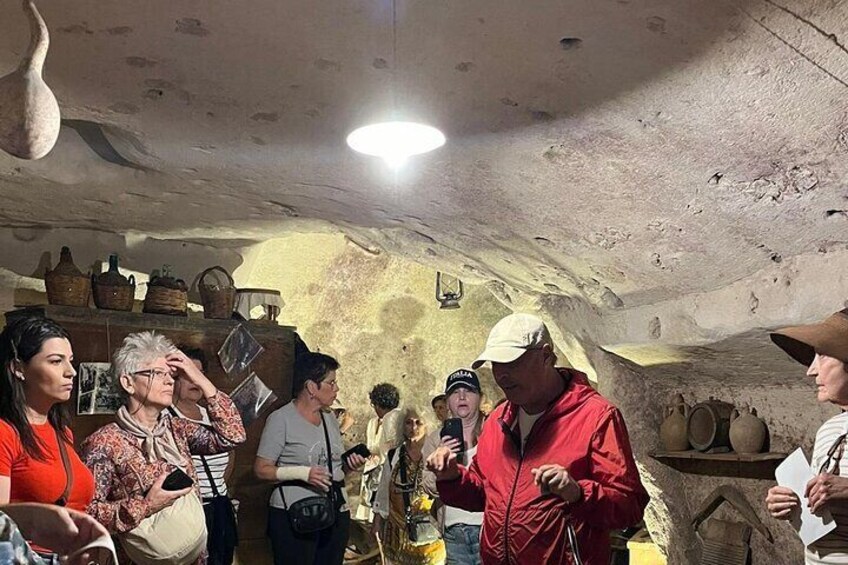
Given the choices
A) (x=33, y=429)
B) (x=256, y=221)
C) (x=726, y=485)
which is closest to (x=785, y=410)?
(x=726, y=485)

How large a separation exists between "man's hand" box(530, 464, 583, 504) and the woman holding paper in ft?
1.81

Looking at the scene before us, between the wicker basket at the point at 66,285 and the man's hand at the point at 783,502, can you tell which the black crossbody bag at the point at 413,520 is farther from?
the man's hand at the point at 783,502

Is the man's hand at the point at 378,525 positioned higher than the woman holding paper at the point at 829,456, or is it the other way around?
the woman holding paper at the point at 829,456

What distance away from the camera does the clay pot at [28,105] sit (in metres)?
1.33

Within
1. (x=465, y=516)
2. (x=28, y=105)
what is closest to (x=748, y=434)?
(x=465, y=516)

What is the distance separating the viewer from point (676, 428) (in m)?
4.04

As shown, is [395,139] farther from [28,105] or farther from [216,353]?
[216,353]

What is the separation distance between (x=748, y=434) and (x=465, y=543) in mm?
1296

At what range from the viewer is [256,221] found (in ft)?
13.9

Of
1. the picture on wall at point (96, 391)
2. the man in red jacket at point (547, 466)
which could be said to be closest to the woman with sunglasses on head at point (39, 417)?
the man in red jacket at point (547, 466)

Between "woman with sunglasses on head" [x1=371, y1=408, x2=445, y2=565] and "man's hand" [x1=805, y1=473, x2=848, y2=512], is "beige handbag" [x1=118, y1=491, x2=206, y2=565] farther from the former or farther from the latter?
"man's hand" [x1=805, y1=473, x2=848, y2=512]

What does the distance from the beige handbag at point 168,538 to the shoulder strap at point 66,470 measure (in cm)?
54

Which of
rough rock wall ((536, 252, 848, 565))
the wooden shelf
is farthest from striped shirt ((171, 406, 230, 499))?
the wooden shelf

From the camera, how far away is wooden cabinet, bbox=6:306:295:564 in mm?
4082
